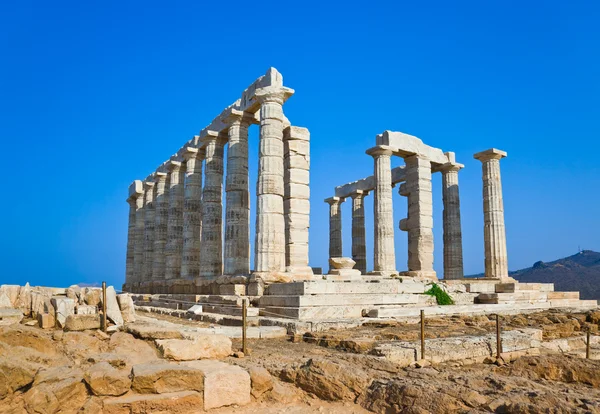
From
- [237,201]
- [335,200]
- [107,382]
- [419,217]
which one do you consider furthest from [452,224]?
[107,382]

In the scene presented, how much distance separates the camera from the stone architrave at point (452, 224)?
27.1 m

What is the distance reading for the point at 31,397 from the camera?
560cm

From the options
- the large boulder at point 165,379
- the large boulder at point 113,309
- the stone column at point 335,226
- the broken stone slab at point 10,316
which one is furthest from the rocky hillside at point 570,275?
the large boulder at point 165,379

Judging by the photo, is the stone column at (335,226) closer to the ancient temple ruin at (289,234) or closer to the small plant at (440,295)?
the ancient temple ruin at (289,234)

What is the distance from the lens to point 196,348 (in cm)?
763

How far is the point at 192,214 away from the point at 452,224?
1418cm

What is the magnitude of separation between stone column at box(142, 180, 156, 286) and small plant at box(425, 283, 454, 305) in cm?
2002

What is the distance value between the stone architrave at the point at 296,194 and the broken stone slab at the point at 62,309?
1160 cm

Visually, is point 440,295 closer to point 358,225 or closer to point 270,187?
point 270,187

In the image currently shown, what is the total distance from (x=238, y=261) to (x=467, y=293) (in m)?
9.41

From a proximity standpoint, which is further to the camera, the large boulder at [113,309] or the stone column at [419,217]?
the stone column at [419,217]

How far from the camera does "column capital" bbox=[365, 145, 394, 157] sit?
79.7 feet

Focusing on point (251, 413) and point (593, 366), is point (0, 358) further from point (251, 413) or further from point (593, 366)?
point (593, 366)

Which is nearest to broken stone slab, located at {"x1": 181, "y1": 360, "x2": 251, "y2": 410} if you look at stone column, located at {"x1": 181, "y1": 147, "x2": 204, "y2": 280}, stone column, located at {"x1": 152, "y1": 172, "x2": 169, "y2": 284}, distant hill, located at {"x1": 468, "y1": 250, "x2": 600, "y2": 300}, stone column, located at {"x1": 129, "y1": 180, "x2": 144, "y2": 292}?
stone column, located at {"x1": 181, "y1": 147, "x2": 204, "y2": 280}
